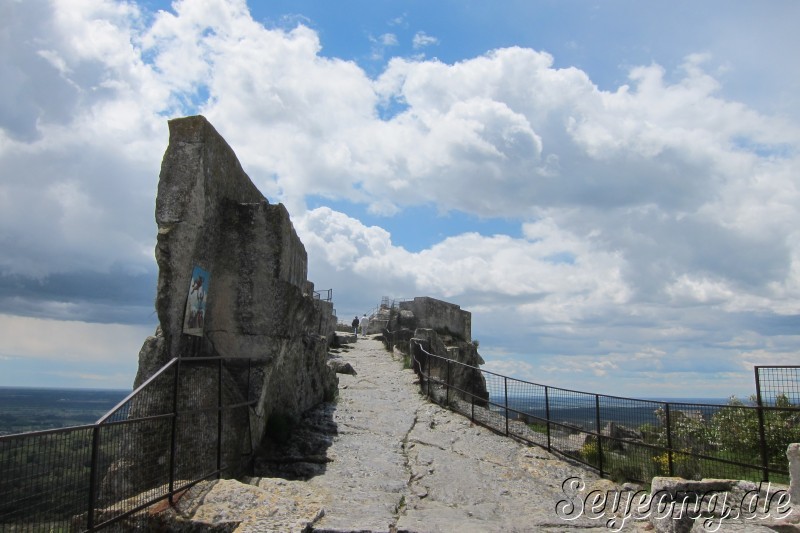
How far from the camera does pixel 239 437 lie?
28.8 ft

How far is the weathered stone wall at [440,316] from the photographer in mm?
Result: 32688

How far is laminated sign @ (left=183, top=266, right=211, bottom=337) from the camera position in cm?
888

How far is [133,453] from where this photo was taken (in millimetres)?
6762

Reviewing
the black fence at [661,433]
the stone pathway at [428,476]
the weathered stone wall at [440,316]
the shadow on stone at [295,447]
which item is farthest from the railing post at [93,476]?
the weathered stone wall at [440,316]

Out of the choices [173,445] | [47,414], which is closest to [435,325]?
[47,414]

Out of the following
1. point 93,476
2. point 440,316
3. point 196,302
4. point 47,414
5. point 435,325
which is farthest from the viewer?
point 440,316

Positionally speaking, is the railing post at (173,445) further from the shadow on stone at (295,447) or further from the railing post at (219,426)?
the shadow on stone at (295,447)

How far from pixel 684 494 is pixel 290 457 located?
18.5 feet

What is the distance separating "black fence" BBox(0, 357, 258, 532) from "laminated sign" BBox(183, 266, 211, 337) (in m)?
0.54

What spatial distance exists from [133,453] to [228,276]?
12.3 ft

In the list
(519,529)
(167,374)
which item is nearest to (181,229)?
(167,374)

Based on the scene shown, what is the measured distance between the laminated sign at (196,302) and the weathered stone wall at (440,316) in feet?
75.8

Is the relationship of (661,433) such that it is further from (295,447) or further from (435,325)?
(435,325)

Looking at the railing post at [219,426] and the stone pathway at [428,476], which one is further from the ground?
the railing post at [219,426]
